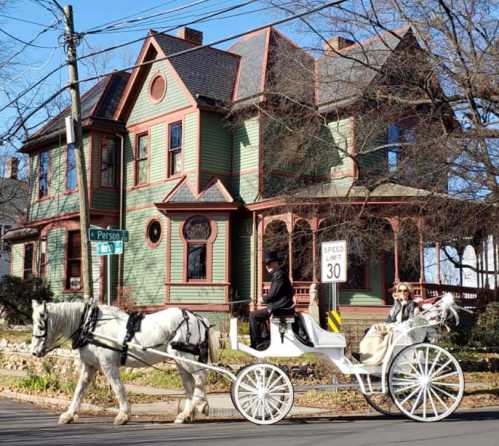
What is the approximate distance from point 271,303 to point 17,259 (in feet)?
89.7

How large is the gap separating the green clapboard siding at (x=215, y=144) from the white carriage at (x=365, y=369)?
1552 cm

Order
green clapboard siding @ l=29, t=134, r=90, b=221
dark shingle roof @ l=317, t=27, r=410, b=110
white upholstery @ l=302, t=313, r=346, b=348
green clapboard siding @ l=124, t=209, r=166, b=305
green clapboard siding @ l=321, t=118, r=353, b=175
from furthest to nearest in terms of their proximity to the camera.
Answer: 1. green clapboard siding @ l=29, t=134, r=90, b=221
2. green clapboard siding @ l=124, t=209, r=166, b=305
3. green clapboard siding @ l=321, t=118, r=353, b=175
4. dark shingle roof @ l=317, t=27, r=410, b=110
5. white upholstery @ l=302, t=313, r=346, b=348

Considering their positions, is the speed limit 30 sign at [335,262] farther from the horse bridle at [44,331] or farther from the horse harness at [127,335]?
the horse bridle at [44,331]

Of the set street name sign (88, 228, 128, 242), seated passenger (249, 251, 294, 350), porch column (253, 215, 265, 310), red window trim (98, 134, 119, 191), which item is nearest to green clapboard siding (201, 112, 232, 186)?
porch column (253, 215, 265, 310)

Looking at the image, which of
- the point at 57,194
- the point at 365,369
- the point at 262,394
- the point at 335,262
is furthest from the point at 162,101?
the point at 262,394

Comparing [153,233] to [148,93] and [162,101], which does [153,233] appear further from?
[148,93]

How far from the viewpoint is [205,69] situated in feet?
87.9

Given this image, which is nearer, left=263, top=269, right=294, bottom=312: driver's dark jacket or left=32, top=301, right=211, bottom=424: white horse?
left=32, top=301, right=211, bottom=424: white horse

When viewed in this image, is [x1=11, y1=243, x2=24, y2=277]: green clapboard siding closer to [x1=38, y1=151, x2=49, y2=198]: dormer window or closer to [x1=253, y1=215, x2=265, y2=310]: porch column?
[x1=38, y1=151, x2=49, y2=198]: dormer window

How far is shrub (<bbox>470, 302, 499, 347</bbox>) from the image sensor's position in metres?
20.8

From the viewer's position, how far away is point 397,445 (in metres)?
7.93

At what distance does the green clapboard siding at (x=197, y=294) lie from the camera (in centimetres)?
2427

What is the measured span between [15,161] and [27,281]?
2534 cm

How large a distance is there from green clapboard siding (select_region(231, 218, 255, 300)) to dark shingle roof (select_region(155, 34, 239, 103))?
184 inches
